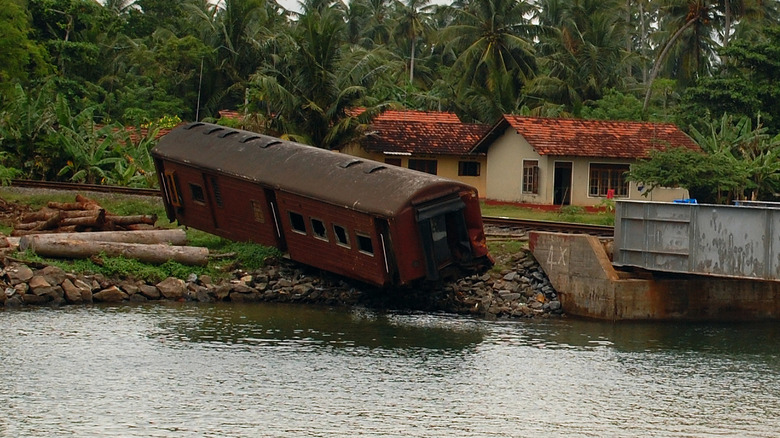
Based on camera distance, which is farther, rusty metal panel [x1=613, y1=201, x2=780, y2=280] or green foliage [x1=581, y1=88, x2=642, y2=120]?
green foliage [x1=581, y1=88, x2=642, y2=120]

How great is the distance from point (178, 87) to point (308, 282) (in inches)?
1125

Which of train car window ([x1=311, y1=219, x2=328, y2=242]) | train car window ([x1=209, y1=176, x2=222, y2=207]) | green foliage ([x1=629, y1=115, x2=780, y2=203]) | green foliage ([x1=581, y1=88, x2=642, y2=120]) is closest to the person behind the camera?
train car window ([x1=311, y1=219, x2=328, y2=242])

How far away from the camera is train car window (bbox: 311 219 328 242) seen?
23.8 meters

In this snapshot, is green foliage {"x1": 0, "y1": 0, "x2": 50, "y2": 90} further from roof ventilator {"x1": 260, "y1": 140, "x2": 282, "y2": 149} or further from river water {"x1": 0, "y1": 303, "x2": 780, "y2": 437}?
river water {"x1": 0, "y1": 303, "x2": 780, "y2": 437}

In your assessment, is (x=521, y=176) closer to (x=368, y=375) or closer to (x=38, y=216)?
(x=38, y=216)

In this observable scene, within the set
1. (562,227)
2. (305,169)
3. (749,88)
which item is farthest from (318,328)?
(749,88)

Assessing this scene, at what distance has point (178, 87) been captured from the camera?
5141 centimetres

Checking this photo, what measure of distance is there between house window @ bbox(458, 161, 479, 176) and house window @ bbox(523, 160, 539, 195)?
3.23 m

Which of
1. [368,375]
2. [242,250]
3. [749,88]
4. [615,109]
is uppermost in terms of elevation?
[749,88]

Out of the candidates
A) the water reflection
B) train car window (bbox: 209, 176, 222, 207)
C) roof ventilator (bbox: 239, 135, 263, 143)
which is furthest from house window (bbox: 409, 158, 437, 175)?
the water reflection

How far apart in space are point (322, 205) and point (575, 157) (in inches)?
609

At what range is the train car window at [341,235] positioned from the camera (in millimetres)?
23344

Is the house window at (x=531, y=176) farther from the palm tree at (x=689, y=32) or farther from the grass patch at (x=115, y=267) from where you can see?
the grass patch at (x=115, y=267)

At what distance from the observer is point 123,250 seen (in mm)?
24500
